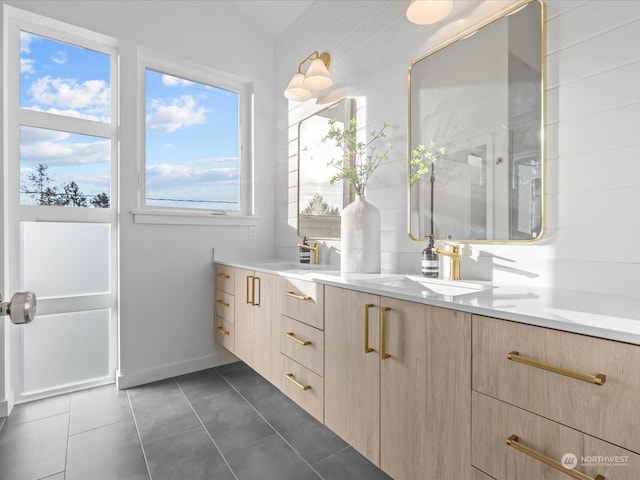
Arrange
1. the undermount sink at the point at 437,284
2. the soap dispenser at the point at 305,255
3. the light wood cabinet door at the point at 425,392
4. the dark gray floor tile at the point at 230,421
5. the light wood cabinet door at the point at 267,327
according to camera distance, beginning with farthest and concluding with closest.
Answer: the soap dispenser at the point at 305,255 → the light wood cabinet door at the point at 267,327 → the dark gray floor tile at the point at 230,421 → the undermount sink at the point at 437,284 → the light wood cabinet door at the point at 425,392

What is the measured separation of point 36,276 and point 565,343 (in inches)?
109

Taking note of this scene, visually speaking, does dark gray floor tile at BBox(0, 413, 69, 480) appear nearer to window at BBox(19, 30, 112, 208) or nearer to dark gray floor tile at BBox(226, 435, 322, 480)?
dark gray floor tile at BBox(226, 435, 322, 480)

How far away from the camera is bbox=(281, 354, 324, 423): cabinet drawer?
5.05ft

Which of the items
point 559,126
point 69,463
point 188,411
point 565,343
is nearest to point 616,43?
point 559,126

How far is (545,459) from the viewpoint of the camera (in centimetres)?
78

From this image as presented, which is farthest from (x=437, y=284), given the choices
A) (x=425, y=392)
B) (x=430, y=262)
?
(x=425, y=392)

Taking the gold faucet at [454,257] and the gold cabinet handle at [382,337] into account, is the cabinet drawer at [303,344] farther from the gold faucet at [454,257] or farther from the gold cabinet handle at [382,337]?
the gold faucet at [454,257]

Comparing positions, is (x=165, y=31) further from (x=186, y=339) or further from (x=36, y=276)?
(x=186, y=339)

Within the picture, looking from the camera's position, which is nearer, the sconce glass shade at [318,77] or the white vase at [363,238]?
the white vase at [363,238]

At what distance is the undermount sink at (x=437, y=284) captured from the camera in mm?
1317

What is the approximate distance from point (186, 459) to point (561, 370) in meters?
1.61

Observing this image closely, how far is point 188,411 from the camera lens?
2.02 m

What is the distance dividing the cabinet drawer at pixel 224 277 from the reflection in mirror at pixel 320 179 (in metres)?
0.63

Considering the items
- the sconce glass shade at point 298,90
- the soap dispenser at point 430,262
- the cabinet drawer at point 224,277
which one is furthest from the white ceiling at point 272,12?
the soap dispenser at point 430,262
